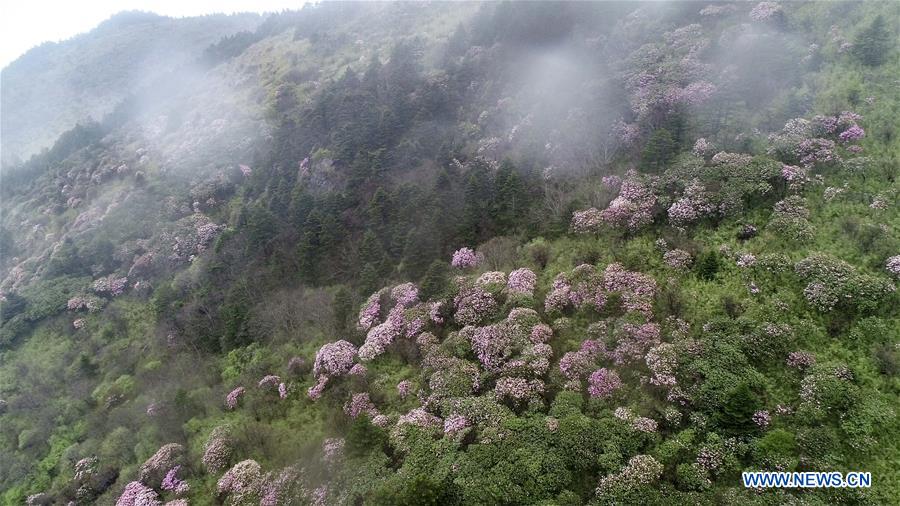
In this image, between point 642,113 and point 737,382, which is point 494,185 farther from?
point 737,382

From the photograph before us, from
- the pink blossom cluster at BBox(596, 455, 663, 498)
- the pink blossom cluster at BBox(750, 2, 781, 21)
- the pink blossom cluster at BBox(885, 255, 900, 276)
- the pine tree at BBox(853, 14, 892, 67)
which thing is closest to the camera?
the pink blossom cluster at BBox(596, 455, 663, 498)

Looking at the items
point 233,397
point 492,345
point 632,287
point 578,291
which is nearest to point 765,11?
point 632,287

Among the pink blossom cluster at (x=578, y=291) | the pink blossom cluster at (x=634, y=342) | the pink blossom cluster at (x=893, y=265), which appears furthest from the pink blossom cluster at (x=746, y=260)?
the pink blossom cluster at (x=578, y=291)

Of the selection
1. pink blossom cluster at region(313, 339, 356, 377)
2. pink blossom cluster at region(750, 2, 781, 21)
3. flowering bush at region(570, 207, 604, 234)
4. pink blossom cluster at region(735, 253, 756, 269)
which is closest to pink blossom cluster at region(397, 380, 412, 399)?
pink blossom cluster at region(313, 339, 356, 377)

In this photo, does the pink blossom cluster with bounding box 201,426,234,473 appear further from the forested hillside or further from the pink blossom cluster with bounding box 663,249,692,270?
the pink blossom cluster with bounding box 663,249,692,270

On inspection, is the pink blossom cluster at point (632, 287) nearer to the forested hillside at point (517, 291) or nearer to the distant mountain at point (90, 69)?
the forested hillside at point (517, 291)

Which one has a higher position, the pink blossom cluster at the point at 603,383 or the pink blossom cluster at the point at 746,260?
the pink blossom cluster at the point at 746,260
